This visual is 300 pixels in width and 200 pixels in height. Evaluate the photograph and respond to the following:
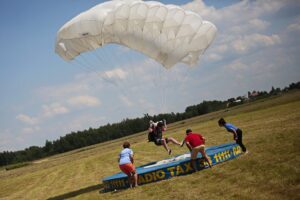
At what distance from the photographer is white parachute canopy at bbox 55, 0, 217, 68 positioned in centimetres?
1438

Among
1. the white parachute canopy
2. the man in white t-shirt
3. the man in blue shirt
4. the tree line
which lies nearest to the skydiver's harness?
the man in white t-shirt

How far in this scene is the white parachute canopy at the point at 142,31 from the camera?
14383 millimetres

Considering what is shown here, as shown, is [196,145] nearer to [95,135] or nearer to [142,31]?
[142,31]

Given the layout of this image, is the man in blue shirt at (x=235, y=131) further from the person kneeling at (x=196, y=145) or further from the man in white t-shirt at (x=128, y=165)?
the man in white t-shirt at (x=128, y=165)

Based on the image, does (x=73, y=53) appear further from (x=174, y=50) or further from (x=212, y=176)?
(x=212, y=176)

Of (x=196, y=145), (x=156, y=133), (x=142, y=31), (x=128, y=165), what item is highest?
(x=142, y=31)

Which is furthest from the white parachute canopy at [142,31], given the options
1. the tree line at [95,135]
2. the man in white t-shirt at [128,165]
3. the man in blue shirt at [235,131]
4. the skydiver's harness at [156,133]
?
the tree line at [95,135]

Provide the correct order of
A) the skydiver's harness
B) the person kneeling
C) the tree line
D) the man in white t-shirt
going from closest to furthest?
the person kneeling < the man in white t-shirt < the skydiver's harness < the tree line

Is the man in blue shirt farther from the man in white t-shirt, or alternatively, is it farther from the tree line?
the tree line

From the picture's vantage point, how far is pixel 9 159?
152 meters

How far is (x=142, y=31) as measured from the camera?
48.1ft

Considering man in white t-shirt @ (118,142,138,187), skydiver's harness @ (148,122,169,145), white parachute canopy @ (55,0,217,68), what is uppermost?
white parachute canopy @ (55,0,217,68)

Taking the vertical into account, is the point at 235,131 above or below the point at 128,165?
above

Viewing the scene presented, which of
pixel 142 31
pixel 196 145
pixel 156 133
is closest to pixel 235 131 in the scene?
pixel 196 145
